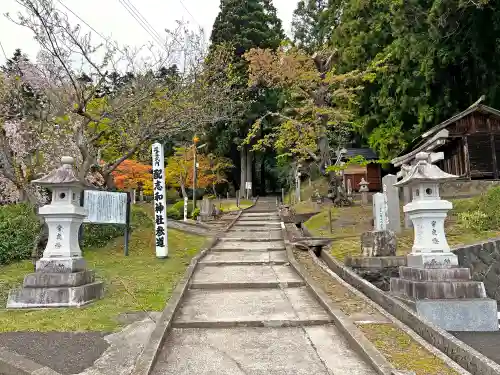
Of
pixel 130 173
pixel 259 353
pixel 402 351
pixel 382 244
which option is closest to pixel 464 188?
pixel 382 244

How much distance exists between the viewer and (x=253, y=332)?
5.63m

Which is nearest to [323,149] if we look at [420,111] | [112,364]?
[420,111]

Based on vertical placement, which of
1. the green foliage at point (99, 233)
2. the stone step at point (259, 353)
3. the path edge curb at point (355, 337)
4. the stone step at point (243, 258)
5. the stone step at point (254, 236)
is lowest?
the stone step at point (259, 353)

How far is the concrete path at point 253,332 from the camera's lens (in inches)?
173

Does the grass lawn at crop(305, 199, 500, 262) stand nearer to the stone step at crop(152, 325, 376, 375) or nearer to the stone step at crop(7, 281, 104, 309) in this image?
the stone step at crop(152, 325, 376, 375)

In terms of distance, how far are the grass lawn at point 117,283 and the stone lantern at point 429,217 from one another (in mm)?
4899

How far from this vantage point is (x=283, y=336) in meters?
5.43

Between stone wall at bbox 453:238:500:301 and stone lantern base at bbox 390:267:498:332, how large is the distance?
3.59 m

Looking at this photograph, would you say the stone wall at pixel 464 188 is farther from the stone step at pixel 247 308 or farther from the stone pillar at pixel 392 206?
→ the stone step at pixel 247 308

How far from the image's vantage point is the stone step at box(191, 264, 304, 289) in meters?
8.51

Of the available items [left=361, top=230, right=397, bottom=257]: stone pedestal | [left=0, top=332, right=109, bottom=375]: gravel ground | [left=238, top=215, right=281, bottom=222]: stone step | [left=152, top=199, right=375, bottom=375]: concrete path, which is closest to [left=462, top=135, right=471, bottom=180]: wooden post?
[left=238, top=215, right=281, bottom=222]: stone step

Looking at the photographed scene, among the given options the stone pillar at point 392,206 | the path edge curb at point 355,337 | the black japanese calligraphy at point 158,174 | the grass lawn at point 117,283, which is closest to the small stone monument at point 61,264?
the grass lawn at point 117,283

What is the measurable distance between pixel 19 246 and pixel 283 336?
954 cm

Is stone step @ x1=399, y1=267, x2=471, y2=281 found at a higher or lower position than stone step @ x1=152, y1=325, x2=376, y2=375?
higher
